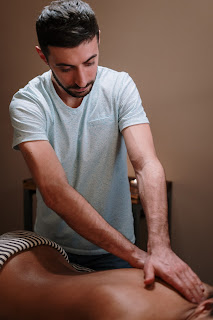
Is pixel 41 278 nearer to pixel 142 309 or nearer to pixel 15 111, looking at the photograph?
pixel 142 309

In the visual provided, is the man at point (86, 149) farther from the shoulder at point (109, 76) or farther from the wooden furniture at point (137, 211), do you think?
the wooden furniture at point (137, 211)

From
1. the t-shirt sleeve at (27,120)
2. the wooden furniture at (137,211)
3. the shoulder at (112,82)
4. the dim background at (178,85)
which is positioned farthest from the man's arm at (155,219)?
the dim background at (178,85)

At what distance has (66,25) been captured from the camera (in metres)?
1.51

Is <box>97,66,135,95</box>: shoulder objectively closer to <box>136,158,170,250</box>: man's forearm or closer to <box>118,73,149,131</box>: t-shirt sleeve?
<box>118,73,149,131</box>: t-shirt sleeve

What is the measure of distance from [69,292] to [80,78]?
789mm

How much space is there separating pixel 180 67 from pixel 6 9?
5.50 feet

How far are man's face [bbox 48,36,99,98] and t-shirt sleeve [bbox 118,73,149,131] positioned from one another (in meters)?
0.19

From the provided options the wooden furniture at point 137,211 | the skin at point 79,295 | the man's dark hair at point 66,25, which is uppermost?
the man's dark hair at point 66,25

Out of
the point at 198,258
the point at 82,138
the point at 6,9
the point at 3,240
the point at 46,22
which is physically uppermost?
the point at 6,9

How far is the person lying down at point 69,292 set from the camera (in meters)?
1.15

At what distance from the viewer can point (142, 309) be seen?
1.14 metres

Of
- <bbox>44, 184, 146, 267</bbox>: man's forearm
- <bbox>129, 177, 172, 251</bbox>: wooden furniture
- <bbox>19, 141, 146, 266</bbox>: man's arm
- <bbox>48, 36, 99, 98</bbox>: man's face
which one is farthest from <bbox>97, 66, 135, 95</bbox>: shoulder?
<bbox>129, 177, 172, 251</bbox>: wooden furniture

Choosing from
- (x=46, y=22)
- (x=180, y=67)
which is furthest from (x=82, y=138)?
(x=180, y=67)

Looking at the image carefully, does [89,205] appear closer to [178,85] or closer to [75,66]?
[75,66]
